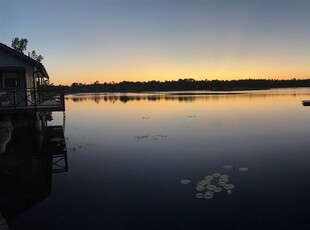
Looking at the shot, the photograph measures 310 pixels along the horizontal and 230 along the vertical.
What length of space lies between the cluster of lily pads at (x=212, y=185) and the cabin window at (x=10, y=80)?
52.5 feet

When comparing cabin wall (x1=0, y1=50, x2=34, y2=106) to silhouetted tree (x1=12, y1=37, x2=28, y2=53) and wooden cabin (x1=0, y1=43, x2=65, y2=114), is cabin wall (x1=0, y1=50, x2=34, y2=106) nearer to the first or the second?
wooden cabin (x1=0, y1=43, x2=65, y2=114)

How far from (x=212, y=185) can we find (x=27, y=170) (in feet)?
31.4

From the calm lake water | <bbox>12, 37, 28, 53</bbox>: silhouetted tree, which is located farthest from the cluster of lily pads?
<bbox>12, 37, 28, 53</bbox>: silhouetted tree

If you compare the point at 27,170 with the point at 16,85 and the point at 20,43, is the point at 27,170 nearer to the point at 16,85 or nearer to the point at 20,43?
the point at 16,85

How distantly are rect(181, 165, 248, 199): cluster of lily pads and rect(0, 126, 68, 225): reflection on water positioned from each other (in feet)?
21.3

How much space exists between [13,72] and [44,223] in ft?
54.2

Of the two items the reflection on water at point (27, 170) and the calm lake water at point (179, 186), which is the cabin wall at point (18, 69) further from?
the calm lake water at point (179, 186)

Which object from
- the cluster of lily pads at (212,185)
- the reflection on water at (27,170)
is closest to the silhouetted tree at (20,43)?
the reflection on water at (27,170)

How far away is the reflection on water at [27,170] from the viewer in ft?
38.7

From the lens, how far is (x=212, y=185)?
13.8 metres

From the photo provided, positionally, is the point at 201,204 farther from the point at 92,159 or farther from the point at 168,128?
the point at 168,128

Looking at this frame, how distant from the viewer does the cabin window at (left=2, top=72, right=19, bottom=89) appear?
76.1 ft

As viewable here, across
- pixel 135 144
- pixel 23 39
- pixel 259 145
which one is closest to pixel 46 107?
pixel 135 144

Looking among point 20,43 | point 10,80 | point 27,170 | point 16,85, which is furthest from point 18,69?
point 20,43
